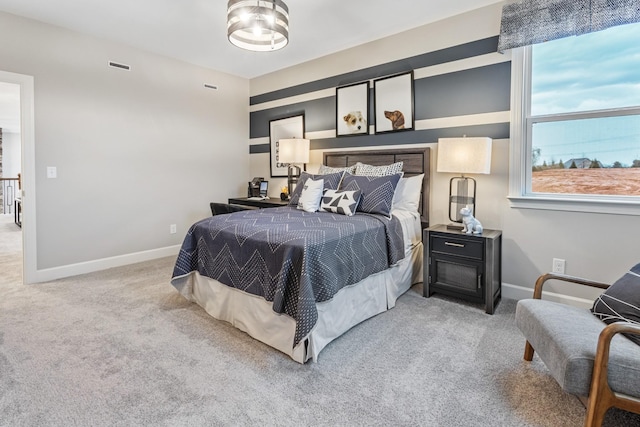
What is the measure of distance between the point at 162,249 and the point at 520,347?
4168 mm

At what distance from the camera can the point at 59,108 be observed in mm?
3533

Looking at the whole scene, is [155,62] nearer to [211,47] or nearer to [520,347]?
[211,47]

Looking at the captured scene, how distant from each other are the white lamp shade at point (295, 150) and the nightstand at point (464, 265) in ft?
6.50

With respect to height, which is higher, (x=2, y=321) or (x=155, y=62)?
(x=155, y=62)

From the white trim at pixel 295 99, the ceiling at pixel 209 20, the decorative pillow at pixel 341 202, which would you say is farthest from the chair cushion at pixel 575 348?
the white trim at pixel 295 99

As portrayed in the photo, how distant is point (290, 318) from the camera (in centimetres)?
207

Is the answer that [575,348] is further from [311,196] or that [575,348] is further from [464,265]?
[311,196]

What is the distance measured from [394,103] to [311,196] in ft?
4.64

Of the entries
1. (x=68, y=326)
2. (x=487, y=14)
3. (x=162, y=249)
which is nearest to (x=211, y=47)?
(x=162, y=249)

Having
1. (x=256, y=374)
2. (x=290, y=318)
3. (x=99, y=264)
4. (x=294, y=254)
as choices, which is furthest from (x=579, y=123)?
(x=99, y=264)

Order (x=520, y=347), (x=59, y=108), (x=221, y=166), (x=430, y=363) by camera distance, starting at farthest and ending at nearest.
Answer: (x=221, y=166), (x=59, y=108), (x=520, y=347), (x=430, y=363)

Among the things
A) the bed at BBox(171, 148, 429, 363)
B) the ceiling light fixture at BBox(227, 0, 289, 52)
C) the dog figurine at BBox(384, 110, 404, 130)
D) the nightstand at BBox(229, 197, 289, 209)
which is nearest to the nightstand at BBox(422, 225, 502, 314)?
the bed at BBox(171, 148, 429, 363)

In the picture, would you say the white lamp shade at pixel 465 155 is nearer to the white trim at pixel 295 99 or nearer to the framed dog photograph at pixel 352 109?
the framed dog photograph at pixel 352 109

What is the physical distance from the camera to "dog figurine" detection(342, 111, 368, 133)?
3.96m
